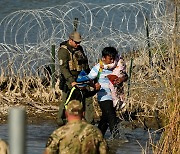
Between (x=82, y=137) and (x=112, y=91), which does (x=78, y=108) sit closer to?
(x=82, y=137)

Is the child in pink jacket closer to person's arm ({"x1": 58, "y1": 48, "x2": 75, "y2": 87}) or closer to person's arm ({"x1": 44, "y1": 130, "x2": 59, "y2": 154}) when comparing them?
person's arm ({"x1": 58, "y1": 48, "x2": 75, "y2": 87})

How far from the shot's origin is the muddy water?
9.25 m

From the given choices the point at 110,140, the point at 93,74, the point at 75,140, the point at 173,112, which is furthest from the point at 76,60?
the point at 75,140

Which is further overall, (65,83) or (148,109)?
(148,109)

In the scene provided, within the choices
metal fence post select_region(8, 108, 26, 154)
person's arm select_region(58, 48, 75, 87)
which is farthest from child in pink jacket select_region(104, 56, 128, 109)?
metal fence post select_region(8, 108, 26, 154)

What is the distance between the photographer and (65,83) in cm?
995

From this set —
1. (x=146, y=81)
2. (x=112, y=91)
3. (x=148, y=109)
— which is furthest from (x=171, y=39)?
(x=148, y=109)

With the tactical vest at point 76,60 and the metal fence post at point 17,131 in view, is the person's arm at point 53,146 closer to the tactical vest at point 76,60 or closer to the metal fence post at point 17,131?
the metal fence post at point 17,131

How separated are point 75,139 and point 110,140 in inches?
176

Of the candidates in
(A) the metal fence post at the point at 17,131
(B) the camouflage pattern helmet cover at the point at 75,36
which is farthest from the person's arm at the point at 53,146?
(B) the camouflage pattern helmet cover at the point at 75,36

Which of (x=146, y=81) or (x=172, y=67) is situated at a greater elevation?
(x=172, y=67)

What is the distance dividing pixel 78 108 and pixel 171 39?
1939 millimetres

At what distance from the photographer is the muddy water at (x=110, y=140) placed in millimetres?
9250

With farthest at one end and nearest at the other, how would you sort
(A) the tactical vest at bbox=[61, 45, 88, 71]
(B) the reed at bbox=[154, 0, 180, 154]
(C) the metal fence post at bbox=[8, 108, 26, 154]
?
(A) the tactical vest at bbox=[61, 45, 88, 71]
(B) the reed at bbox=[154, 0, 180, 154]
(C) the metal fence post at bbox=[8, 108, 26, 154]
